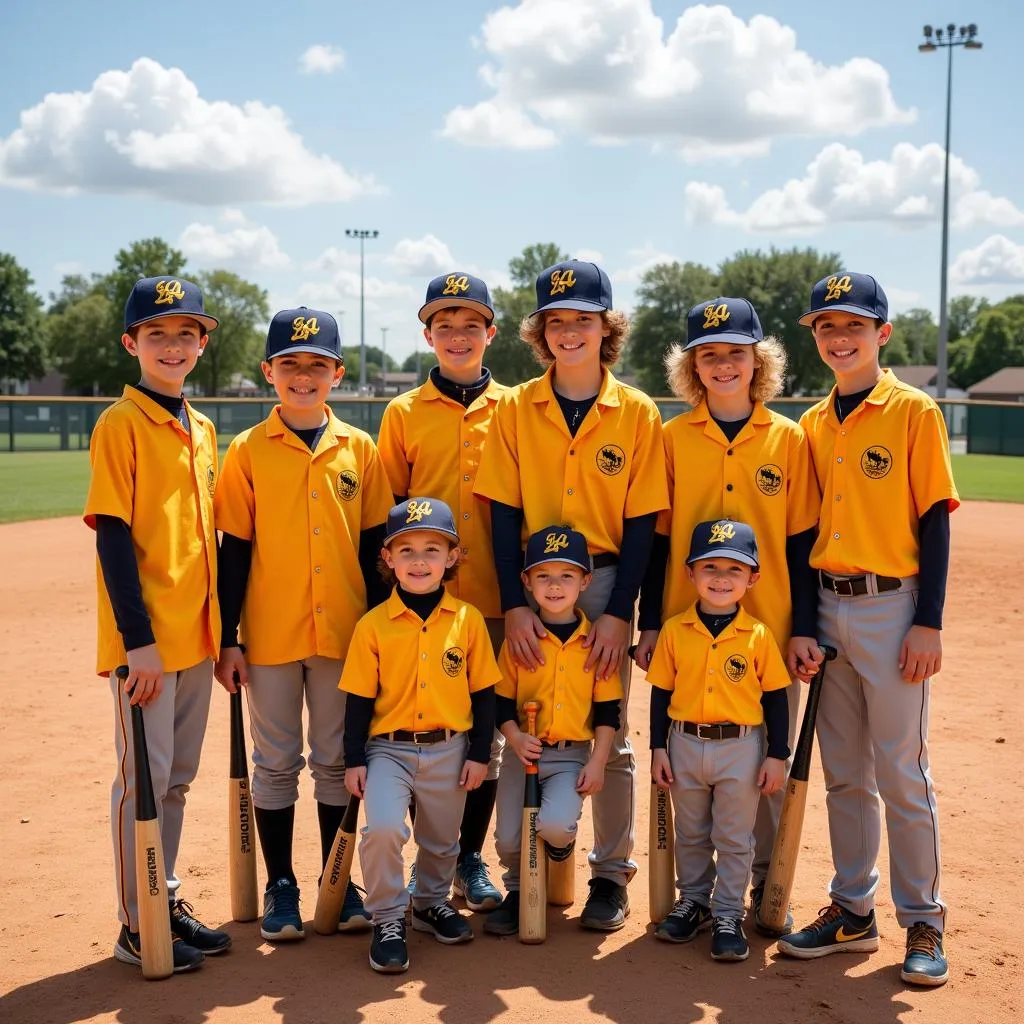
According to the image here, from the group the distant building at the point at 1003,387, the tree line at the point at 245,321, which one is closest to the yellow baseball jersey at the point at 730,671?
the tree line at the point at 245,321

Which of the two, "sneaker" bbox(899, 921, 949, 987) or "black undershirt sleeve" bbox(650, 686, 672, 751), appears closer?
"sneaker" bbox(899, 921, 949, 987)

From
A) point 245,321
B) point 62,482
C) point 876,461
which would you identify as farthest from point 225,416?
point 245,321

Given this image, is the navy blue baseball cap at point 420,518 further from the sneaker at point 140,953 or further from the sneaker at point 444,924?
the sneaker at point 140,953

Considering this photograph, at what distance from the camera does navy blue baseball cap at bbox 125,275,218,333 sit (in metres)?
3.68

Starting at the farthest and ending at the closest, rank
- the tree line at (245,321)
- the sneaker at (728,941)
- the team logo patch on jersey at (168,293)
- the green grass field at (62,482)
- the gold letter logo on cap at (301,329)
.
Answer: the tree line at (245,321) → the green grass field at (62,482) → the gold letter logo on cap at (301,329) → the team logo patch on jersey at (168,293) → the sneaker at (728,941)

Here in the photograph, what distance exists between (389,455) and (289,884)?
1657mm

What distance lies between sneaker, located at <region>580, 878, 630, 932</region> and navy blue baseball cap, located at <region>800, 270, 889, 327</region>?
2.19 metres

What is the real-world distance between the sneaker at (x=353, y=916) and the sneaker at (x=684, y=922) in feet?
3.43

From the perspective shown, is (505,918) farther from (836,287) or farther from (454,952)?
(836,287)

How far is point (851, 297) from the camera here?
377cm

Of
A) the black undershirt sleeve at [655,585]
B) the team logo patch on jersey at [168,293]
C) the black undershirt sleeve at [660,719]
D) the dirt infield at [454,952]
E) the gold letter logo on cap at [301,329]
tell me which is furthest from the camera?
the black undershirt sleeve at [655,585]

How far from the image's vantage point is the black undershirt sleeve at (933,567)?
3.55 meters

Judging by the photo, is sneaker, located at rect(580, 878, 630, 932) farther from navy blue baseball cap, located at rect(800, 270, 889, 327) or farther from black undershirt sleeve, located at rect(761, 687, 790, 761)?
navy blue baseball cap, located at rect(800, 270, 889, 327)

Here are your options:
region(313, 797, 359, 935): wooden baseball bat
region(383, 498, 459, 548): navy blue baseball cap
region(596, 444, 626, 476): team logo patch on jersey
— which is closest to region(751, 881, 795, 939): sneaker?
region(313, 797, 359, 935): wooden baseball bat
